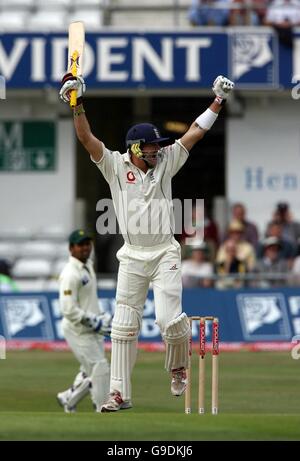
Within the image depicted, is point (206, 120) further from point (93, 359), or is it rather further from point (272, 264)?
point (272, 264)

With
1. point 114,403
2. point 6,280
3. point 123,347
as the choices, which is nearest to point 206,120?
point 123,347

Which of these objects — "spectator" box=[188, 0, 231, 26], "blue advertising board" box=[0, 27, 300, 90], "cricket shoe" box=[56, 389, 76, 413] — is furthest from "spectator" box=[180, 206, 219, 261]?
"cricket shoe" box=[56, 389, 76, 413]

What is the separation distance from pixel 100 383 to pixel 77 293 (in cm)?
81

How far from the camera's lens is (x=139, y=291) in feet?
30.5

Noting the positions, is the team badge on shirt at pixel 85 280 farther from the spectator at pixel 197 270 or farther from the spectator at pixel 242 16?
the spectator at pixel 242 16

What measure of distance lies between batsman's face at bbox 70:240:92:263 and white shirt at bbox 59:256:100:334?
0.12 feet

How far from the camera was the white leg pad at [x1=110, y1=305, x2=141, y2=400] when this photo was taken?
30.5ft

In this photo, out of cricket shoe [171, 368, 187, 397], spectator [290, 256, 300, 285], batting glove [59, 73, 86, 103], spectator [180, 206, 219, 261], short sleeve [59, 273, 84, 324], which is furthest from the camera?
spectator [180, 206, 219, 261]

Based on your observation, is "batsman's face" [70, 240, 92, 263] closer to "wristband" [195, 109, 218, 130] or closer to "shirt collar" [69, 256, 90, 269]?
"shirt collar" [69, 256, 90, 269]

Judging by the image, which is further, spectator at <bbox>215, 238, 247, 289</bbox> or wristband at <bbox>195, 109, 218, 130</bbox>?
spectator at <bbox>215, 238, 247, 289</bbox>

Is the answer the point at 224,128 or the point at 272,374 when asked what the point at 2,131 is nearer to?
the point at 224,128

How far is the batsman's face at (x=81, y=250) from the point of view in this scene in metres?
11.9

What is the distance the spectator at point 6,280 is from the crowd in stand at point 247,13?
14.4ft

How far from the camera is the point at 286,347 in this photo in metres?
16.5
